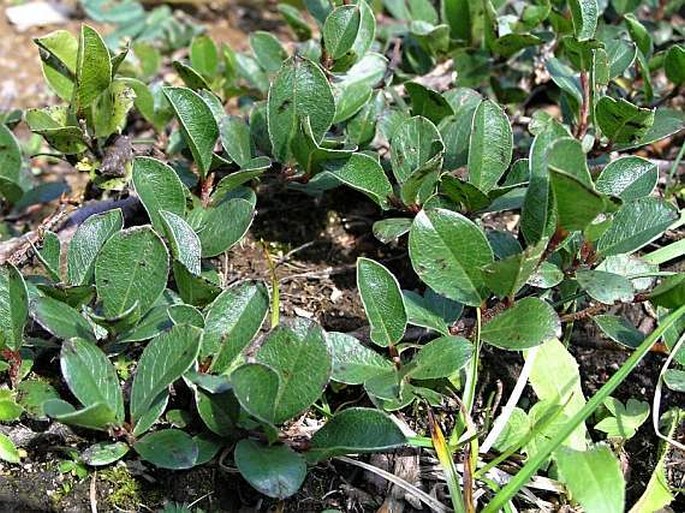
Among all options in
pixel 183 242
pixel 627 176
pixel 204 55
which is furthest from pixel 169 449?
pixel 204 55

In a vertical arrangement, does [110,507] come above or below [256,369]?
below

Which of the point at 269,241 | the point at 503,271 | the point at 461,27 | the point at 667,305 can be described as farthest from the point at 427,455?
the point at 461,27

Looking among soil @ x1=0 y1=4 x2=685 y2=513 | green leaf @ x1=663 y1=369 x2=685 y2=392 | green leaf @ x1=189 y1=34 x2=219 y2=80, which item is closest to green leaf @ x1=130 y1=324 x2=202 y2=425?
soil @ x1=0 y1=4 x2=685 y2=513

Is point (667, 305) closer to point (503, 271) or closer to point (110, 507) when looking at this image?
point (503, 271)

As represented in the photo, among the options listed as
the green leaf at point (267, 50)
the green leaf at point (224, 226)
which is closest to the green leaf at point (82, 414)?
the green leaf at point (224, 226)

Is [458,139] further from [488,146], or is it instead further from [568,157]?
[568,157]

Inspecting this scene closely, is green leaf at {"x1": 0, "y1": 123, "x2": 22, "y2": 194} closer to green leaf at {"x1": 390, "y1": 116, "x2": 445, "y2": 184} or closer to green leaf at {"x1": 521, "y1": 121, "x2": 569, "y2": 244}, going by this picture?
green leaf at {"x1": 390, "y1": 116, "x2": 445, "y2": 184}
